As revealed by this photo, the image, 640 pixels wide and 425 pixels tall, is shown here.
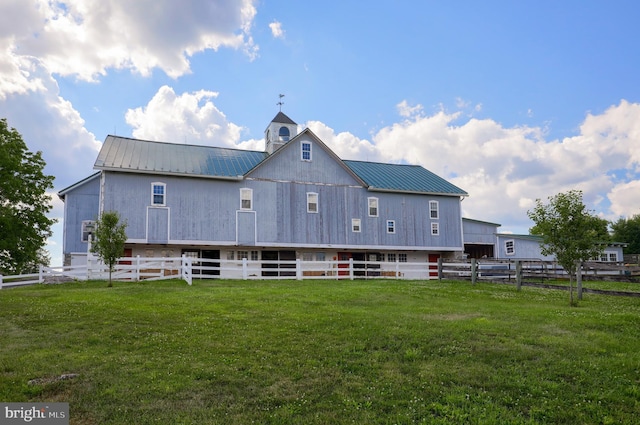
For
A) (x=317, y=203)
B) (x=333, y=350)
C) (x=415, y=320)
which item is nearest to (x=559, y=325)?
(x=415, y=320)

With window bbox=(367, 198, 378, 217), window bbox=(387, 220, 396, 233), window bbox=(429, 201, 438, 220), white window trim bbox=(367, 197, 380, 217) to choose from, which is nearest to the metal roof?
white window trim bbox=(367, 197, 380, 217)

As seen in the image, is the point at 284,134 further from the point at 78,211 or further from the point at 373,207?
the point at 78,211

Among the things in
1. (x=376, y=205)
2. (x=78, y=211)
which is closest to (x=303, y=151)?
(x=376, y=205)

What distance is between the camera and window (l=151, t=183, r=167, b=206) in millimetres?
28500

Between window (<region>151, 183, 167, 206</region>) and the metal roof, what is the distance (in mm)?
827

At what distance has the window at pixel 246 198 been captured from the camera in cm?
3052

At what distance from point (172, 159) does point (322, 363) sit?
24391 mm

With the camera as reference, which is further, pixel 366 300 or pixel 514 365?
pixel 366 300

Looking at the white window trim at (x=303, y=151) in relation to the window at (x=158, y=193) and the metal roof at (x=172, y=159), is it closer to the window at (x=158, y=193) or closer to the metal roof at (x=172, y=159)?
the metal roof at (x=172, y=159)

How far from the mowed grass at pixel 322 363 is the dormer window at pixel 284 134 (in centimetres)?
2304

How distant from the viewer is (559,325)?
1228 cm

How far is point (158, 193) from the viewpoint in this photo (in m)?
28.7

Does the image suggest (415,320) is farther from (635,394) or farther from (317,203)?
(317,203)

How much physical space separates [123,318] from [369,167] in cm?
2768
